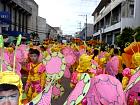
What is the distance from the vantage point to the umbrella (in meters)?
3.78

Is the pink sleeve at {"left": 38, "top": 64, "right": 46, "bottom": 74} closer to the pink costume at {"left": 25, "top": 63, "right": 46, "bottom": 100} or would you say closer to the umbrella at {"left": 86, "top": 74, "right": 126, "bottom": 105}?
the pink costume at {"left": 25, "top": 63, "right": 46, "bottom": 100}

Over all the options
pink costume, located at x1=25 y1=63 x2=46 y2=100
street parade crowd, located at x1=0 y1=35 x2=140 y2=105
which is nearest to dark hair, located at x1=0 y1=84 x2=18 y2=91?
street parade crowd, located at x1=0 y1=35 x2=140 y2=105

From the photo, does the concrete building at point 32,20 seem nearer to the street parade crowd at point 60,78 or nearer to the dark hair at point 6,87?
the street parade crowd at point 60,78

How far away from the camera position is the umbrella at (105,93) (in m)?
3.78

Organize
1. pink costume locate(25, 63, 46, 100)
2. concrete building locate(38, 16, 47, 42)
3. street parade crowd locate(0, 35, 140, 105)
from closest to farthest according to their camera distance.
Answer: street parade crowd locate(0, 35, 140, 105)
pink costume locate(25, 63, 46, 100)
concrete building locate(38, 16, 47, 42)

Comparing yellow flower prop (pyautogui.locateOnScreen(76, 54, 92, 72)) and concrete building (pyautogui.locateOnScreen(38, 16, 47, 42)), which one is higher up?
concrete building (pyautogui.locateOnScreen(38, 16, 47, 42))

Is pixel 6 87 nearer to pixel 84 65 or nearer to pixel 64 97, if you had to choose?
pixel 84 65

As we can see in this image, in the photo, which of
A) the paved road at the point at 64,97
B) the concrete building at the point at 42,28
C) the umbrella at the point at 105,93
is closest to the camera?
the umbrella at the point at 105,93

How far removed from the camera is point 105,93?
3.83 m

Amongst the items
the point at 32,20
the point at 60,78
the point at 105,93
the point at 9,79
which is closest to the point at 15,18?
the point at 32,20

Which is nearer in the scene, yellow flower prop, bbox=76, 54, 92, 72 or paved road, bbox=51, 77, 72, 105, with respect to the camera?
yellow flower prop, bbox=76, 54, 92, 72

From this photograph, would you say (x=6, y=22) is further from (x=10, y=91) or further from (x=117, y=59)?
(x=10, y=91)

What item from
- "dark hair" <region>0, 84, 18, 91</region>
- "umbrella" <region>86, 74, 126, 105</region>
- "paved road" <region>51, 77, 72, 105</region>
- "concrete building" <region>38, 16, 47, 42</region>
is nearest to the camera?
"dark hair" <region>0, 84, 18, 91</region>

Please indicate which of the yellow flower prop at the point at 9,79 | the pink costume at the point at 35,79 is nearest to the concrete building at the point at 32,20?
the pink costume at the point at 35,79
